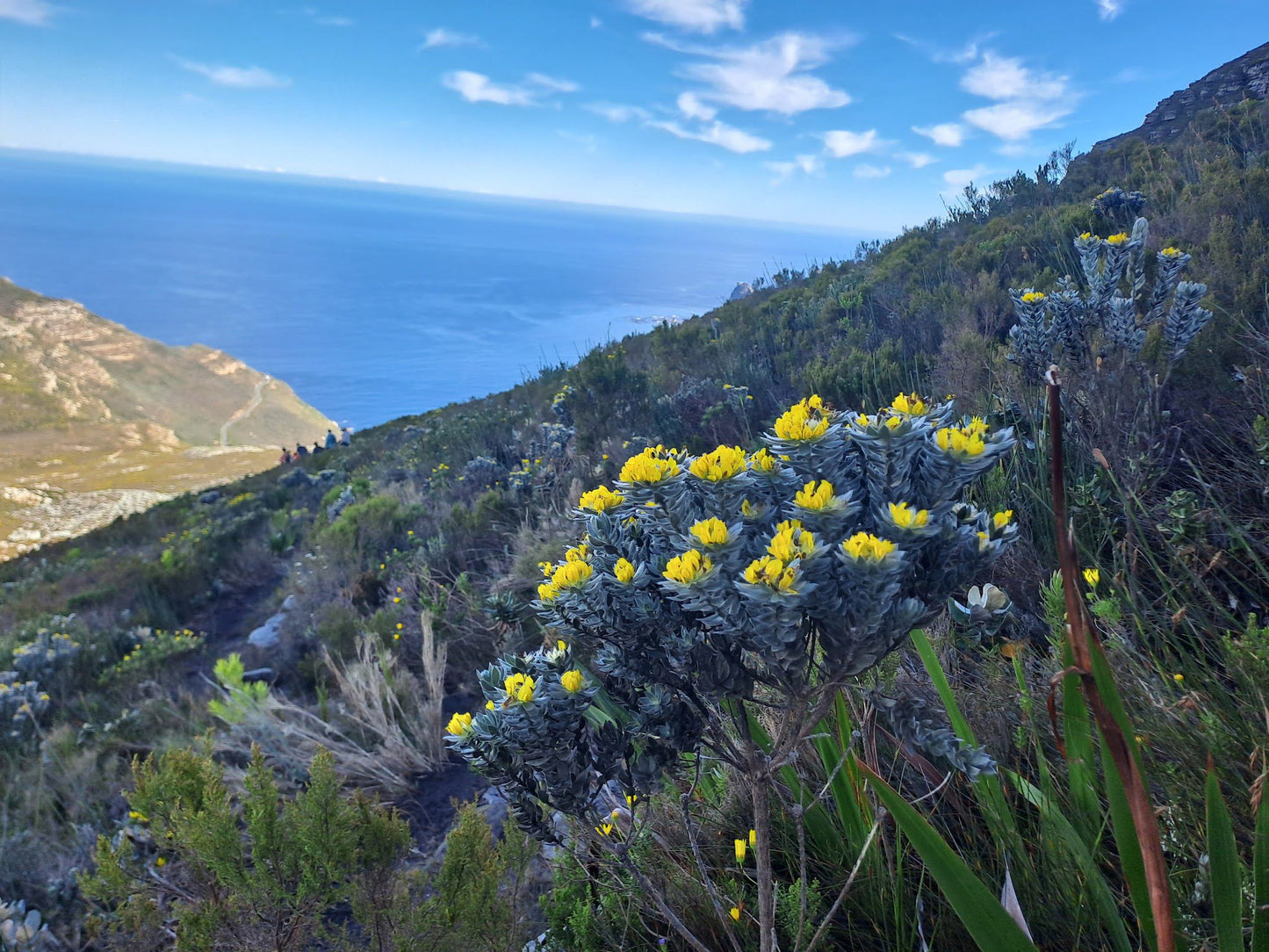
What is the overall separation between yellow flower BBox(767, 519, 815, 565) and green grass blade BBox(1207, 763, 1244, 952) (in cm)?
59

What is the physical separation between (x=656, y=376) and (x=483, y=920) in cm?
666

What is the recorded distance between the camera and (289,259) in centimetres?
18962

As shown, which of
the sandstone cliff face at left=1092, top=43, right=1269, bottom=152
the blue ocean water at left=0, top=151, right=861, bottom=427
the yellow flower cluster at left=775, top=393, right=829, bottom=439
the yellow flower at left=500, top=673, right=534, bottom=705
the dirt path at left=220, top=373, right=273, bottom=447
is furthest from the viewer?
the blue ocean water at left=0, top=151, right=861, bottom=427

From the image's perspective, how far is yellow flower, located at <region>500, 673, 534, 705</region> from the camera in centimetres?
109

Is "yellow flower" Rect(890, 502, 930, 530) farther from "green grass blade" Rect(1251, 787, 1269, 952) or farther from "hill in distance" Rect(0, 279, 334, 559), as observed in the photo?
"hill in distance" Rect(0, 279, 334, 559)

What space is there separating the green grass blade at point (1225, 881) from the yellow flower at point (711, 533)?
0.69 meters

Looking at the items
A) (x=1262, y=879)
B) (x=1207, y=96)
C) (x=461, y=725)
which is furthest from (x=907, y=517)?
(x=1207, y=96)

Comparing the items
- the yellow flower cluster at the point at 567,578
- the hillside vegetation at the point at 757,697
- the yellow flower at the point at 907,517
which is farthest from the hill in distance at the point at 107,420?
the yellow flower at the point at 907,517

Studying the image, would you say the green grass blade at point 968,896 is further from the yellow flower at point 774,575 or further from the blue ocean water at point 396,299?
the blue ocean water at point 396,299

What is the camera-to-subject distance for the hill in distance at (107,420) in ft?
159

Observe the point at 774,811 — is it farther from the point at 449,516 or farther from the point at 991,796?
the point at 449,516

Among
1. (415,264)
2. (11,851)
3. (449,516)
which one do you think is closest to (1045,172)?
(449,516)

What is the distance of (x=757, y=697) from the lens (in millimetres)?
1812

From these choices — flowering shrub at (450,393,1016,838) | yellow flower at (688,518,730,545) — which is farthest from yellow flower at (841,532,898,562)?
yellow flower at (688,518,730,545)
